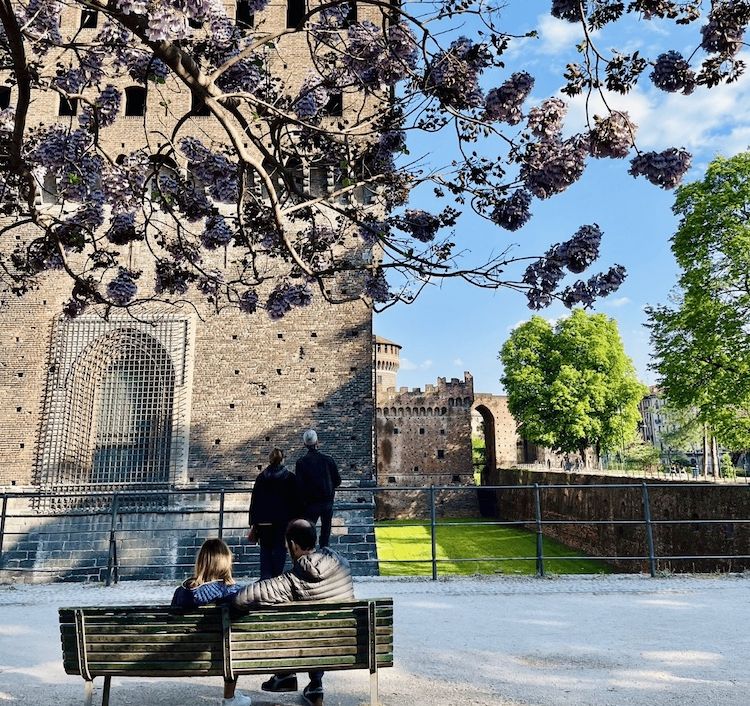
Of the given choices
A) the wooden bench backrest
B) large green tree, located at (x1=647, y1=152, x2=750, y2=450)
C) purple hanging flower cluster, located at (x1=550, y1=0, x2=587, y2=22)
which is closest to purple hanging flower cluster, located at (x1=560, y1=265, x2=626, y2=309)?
purple hanging flower cluster, located at (x1=550, y1=0, x2=587, y2=22)

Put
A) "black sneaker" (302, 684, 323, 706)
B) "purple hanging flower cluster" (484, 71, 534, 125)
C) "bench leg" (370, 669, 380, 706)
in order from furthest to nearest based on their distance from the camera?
"purple hanging flower cluster" (484, 71, 534, 125) → "black sneaker" (302, 684, 323, 706) → "bench leg" (370, 669, 380, 706)

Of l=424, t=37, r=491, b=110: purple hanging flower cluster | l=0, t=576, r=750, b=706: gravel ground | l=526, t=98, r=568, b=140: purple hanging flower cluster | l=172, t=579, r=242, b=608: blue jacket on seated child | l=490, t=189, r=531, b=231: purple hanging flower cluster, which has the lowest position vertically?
l=0, t=576, r=750, b=706: gravel ground

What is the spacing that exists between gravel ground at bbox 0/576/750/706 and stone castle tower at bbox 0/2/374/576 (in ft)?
20.1

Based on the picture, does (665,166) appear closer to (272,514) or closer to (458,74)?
(458,74)

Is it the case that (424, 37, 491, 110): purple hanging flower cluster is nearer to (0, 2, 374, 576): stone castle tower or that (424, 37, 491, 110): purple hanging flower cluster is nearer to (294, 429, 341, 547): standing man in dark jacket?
(294, 429, 341, 547): standing man in dark jacket

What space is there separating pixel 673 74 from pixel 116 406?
13.3 m

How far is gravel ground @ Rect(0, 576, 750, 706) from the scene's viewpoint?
3715 millimetres

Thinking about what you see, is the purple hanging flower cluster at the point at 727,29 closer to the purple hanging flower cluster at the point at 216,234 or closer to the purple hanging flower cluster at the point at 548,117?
the purple hanging flower cluster at the point at 548,117

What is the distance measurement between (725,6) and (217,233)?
3888mm

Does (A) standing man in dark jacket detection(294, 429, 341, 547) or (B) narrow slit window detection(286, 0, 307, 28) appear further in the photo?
(B) narrow slit window detection(286, 0, 307, 28)

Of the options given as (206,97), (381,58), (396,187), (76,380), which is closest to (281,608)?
(206,97)

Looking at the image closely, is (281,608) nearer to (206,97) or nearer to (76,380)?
(206,97)

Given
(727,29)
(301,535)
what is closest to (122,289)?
(301,535)

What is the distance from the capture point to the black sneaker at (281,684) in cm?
379
